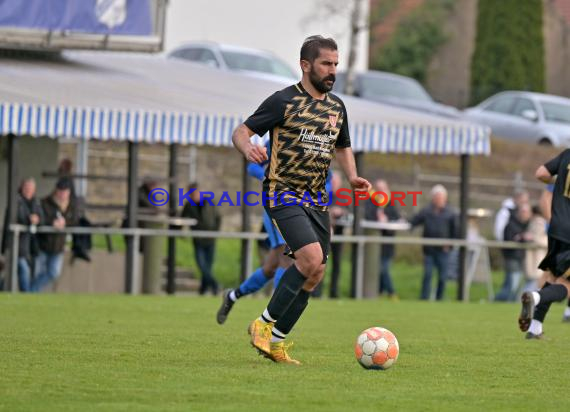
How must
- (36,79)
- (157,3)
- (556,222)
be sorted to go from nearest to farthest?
(556,222) < (36,79) < (157,3)

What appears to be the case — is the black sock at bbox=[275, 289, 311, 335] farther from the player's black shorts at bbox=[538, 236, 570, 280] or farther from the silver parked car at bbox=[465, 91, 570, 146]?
the silver parked car at bbox=[465, 91, 570, 146]

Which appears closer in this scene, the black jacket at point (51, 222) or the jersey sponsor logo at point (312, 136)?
the jersey sponsor logo at point (312, 136)

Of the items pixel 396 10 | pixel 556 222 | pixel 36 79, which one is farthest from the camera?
pixel 396 10

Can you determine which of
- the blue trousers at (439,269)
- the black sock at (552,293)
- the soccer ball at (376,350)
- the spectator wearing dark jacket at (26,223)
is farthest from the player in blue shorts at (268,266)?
the blue trousers at (439,269)

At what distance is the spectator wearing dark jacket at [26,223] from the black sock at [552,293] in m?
10.8

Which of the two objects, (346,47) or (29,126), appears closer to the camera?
(29,126)

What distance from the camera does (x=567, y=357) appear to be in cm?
A: 1123

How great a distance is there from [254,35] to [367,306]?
25334 millimetres

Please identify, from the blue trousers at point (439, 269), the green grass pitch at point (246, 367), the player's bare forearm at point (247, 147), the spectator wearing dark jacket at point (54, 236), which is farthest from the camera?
the blue trousers at point (439, 269)

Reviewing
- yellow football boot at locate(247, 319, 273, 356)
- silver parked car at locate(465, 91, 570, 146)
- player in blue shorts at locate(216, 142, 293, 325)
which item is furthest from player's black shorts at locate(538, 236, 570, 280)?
silver parked car at locate(465, 91, 570, 146)

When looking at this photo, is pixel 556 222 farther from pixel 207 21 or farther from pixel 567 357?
pixel 207 21

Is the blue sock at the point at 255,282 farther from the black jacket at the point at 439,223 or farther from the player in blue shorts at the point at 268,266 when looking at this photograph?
the black jacket at the point at 439,223

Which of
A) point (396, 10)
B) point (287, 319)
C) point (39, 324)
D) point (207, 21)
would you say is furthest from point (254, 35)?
point (287, 319)

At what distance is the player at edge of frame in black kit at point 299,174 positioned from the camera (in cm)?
972
